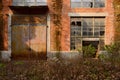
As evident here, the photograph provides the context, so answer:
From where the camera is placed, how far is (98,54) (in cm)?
2100

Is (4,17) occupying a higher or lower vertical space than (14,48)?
higher

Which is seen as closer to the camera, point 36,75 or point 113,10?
point 36,75

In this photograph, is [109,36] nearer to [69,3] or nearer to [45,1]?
[69,3]

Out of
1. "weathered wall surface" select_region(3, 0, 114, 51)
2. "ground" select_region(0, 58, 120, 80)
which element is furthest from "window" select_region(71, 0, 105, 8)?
"ground" select_region(0, 58, 120, 80)

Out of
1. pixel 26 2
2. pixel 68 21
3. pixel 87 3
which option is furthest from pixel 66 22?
pixel 26 2

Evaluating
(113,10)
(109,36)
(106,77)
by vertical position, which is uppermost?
(113,10)

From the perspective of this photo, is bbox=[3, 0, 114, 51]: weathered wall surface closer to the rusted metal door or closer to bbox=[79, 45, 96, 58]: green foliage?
the rusted metal door

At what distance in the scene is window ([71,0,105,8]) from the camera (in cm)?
2169

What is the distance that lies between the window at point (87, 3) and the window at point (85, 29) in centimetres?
78

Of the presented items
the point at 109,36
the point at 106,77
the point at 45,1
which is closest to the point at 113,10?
the point at 109,36

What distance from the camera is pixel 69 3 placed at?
21547mm

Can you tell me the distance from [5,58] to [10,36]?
57.8 inches

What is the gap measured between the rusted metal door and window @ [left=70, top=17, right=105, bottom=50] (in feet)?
6.18

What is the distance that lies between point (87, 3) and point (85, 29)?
1.71 meters
